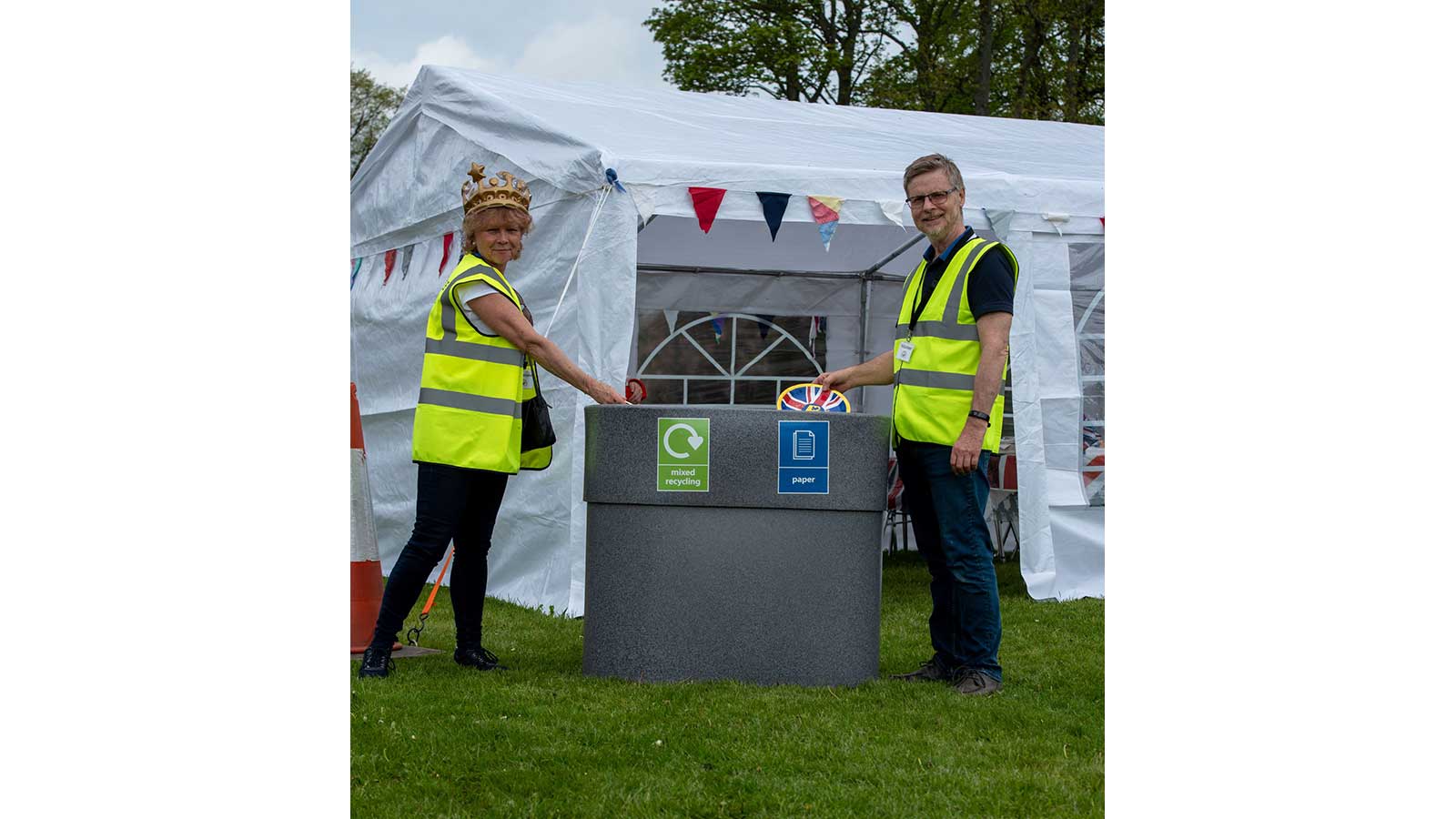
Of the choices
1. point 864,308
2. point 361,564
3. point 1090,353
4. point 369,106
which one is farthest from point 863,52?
point 361,564

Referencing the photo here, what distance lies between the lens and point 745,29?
25969 millimetres

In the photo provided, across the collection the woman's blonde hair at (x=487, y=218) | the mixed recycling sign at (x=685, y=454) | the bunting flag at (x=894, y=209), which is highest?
the bunting flag at (x=894, y=209)

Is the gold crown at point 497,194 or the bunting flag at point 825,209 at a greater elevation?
the bunting flag at point 825,209

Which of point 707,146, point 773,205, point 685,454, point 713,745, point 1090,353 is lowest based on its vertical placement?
point 713,745

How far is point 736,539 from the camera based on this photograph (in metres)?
4.43

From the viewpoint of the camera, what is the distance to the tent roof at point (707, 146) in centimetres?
644

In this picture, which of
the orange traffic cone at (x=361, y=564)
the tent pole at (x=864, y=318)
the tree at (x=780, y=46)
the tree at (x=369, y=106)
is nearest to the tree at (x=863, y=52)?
the tree at (x=780, y=46)

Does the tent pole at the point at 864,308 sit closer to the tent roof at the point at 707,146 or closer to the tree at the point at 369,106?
the tent roof at the point at 707,146

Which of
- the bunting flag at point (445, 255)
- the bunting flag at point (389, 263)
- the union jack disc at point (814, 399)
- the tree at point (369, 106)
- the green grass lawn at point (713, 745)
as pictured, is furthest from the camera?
the tree at point (369, 106)

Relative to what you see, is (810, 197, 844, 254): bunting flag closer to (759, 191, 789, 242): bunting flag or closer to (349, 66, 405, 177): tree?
(759, 191, 789, 242): bunting flag

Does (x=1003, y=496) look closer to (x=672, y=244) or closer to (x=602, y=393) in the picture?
(x=672, y=244)

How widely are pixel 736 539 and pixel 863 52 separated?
22.4 meters

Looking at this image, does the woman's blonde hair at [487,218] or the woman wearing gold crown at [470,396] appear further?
the woman's blonde hair at [487,218]

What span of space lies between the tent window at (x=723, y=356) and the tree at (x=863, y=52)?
45.0 ft
